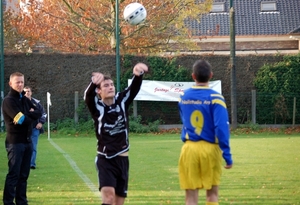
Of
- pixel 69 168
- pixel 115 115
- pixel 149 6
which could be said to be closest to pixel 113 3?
pixel 149 6

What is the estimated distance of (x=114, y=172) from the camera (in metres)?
7.68

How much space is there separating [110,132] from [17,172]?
8.33ft

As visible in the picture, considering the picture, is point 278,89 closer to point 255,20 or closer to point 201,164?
point 255,20

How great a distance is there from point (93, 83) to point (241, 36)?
38.6 m

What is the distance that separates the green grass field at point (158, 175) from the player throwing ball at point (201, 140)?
273cm

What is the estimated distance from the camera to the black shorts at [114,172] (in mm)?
7590

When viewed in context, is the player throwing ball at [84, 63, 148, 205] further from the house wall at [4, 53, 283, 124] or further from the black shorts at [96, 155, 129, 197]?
the house wall at [4, 53, 283, 124]

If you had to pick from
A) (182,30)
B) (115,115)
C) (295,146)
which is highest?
(182,30)

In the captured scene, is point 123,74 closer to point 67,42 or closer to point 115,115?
point 67,42

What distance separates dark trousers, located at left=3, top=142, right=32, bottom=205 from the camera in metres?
9.59

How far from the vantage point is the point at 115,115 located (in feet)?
25.5

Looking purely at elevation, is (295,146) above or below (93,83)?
below

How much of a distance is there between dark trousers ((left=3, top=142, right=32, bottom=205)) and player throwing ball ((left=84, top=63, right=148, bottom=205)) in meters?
2.29

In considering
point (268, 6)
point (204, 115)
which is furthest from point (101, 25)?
point (204, 115)
